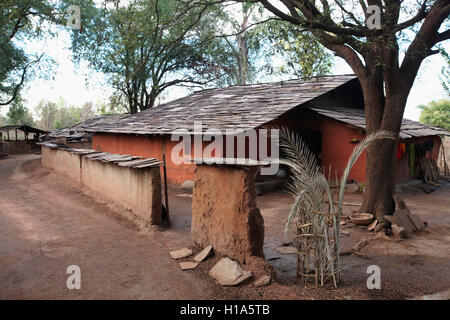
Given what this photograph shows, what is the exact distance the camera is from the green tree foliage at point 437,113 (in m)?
27.3

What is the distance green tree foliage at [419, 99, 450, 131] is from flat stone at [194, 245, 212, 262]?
27007 mm

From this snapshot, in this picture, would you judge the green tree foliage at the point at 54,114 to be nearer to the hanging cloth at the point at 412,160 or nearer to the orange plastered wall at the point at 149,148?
the orange plastered wall at the point at 149,148

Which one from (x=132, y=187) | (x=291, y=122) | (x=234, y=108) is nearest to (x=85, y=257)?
(x=132, y=187)

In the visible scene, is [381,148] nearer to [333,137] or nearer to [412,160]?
[333,137]

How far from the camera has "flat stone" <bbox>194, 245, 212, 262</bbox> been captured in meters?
4.99

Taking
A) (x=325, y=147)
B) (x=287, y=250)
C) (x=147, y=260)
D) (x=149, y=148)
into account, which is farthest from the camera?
(x=149, y=148)

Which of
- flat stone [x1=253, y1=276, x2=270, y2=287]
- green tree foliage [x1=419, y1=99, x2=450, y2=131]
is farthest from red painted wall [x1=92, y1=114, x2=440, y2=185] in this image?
green tree foliage [x1=419, y1=99, x2=450, y2=131]

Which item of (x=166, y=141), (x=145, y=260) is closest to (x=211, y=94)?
(x=166, y=141)

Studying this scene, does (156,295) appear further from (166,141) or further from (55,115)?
(55,115)

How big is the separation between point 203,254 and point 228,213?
83 centimetres

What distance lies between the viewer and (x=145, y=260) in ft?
17.1

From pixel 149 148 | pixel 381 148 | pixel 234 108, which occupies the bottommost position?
pixel 149 148

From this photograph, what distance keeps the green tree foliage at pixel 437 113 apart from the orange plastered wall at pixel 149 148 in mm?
22873

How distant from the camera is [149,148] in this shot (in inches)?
533
